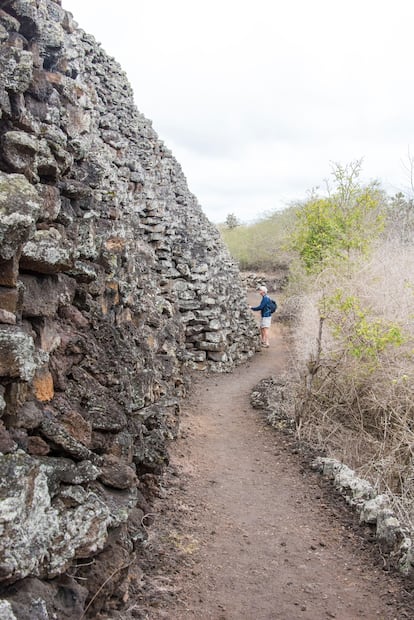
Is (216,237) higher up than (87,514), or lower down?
higher up

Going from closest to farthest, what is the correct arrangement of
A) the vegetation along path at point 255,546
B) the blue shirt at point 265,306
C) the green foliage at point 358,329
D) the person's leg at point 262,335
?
the vegetation along path at point 255,546 → the green foliage at point 358,329 → the blue shirt at point 265,306 → the person's leg at point 262,335

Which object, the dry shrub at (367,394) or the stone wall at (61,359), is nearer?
the stone wall at (61,359)

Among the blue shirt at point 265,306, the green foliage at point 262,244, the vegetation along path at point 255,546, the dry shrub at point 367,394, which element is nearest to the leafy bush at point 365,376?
the dry shrub at point 367,394

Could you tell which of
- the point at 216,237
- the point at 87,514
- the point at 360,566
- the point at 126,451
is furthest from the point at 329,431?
the point at 216,237

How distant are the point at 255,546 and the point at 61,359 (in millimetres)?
3047

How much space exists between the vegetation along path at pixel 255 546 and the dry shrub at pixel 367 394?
0.76 metres

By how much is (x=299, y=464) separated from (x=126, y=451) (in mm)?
4120

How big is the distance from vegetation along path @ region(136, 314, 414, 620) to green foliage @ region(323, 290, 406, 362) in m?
1.89

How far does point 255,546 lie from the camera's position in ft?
17.5

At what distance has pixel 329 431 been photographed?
8516 mm

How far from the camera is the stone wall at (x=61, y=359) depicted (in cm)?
266

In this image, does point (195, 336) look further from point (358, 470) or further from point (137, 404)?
point (137, 404)

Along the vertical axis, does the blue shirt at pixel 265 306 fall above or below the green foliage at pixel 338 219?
below

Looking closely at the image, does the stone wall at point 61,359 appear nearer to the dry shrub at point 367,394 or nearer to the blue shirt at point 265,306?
the dry shrub at point 367,394
